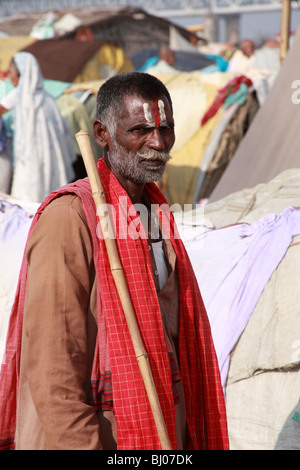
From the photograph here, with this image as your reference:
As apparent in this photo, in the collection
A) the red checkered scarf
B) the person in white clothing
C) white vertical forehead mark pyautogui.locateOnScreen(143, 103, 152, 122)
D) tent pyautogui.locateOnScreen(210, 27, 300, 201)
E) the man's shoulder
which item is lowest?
the red checkered scarf

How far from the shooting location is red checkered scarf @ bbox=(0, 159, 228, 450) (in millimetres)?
1507

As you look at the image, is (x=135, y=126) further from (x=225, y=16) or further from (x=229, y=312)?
(x=225, y=16)

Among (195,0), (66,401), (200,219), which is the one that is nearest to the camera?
(66,401)

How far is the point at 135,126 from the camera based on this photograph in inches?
64.7

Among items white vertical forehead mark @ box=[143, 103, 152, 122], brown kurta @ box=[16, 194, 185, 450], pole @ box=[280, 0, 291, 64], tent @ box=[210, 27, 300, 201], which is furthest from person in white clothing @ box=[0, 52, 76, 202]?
brown kurta @ box=[16, 194, 185, 450]

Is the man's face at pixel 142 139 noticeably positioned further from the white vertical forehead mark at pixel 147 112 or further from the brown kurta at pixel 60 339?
the brown kurta at pixel 60 339

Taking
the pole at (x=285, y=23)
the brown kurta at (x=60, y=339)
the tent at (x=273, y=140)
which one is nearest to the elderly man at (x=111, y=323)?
the brown kurta at (x=60, y=339)

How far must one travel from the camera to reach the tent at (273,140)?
5117 millimetres

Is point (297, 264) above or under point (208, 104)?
under

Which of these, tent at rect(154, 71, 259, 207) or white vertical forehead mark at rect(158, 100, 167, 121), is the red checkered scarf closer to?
white vertical forehead mark at rect(158, 100, 167, 121)

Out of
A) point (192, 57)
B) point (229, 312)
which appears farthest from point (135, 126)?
point (192, 57)

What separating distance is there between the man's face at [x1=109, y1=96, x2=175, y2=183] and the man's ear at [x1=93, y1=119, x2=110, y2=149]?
26mm
